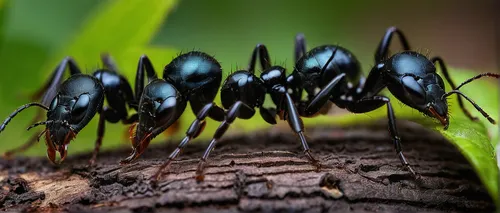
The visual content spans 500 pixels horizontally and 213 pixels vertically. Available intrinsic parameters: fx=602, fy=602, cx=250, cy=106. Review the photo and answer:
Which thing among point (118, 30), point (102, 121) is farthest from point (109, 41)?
point (102, 121)

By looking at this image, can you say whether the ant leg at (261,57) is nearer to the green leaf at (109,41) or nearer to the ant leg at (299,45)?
the ant leg at (299,45)

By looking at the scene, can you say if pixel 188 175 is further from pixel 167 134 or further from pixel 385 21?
pixel 385 21

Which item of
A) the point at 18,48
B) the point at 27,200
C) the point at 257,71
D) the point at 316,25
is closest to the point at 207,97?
the point at 257,71

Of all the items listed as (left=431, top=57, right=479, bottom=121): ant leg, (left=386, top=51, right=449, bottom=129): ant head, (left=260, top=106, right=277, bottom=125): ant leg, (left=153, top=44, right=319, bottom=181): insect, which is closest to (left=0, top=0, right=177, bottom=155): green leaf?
(left=153, top=44, right=319, bottom=181): insect

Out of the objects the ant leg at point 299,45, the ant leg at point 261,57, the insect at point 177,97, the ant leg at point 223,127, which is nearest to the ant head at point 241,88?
the insect at point 177,97

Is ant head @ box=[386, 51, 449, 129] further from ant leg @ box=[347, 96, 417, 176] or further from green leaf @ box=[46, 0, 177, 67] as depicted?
green leaf @ box=[46, 0, 177, 67]

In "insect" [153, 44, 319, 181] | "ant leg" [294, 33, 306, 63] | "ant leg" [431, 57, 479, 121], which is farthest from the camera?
"ant leg" [294, 33, 306, 63]

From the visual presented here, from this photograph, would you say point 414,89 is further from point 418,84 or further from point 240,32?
point 240,32
